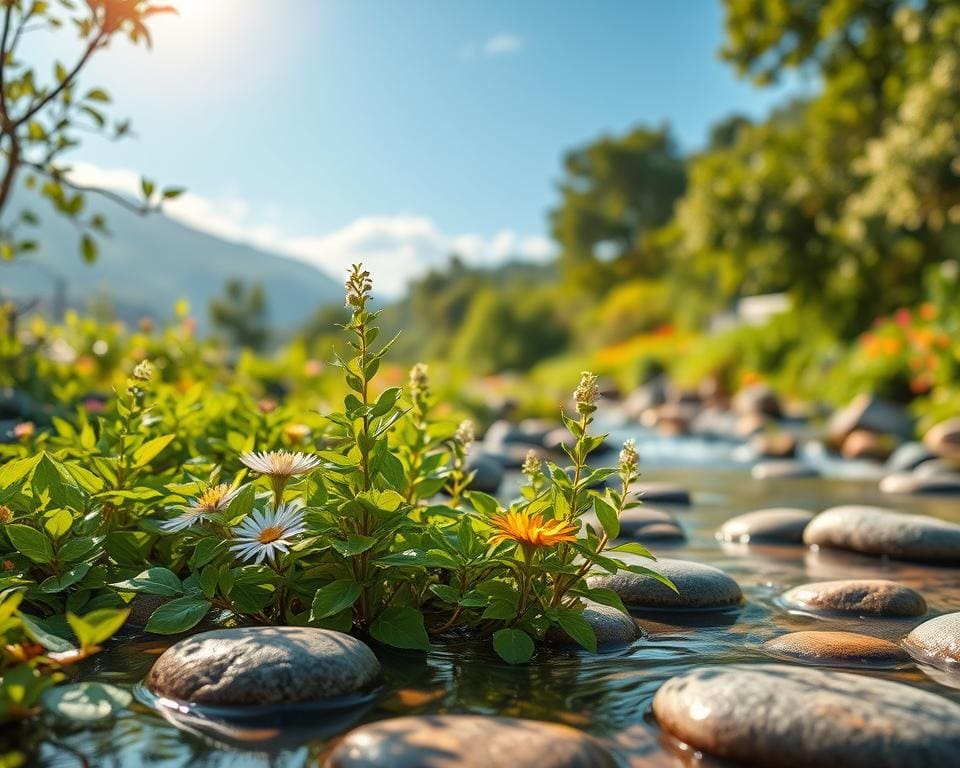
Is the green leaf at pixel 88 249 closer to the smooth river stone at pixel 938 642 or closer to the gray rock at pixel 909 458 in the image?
the smooth river stone at pixel 938 642

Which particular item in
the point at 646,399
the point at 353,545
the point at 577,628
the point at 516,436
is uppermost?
the point at 646,399

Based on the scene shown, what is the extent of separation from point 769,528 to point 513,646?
3681 mm

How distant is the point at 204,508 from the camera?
2.99m

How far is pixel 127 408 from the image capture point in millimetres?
3432

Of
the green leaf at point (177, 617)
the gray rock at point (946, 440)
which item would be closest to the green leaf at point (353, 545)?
the green leaf at point (177, 617)

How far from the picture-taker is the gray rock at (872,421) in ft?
45.5

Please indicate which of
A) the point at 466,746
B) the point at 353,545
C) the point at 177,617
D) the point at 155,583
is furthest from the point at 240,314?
the point at 466,746

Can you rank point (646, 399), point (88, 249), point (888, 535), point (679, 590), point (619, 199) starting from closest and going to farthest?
point (679, 590), point (88, 249), point (888, 535), point (646, 399), point (619, 199)

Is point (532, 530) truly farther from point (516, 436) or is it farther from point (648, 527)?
point (516, 436)

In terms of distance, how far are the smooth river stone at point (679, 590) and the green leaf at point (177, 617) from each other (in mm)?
1769

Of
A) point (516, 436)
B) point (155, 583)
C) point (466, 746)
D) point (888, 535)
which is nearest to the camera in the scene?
point (466, 746)

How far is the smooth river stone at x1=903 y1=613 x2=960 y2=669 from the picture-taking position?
131 inches

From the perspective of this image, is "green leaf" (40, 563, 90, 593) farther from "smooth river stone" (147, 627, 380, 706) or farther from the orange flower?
the orange flower

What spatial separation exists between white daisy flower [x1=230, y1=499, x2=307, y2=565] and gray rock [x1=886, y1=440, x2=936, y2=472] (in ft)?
33.4
